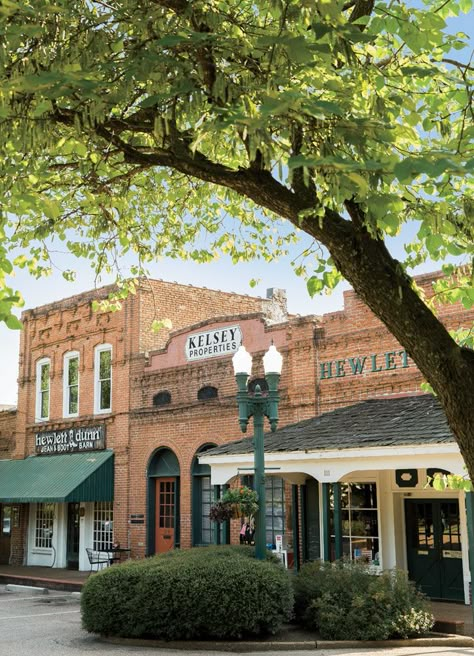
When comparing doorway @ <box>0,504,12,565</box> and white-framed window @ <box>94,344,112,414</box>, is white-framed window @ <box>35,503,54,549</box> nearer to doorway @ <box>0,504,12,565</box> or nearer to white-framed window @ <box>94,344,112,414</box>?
doorway @ <box>0,504,12,565</box>

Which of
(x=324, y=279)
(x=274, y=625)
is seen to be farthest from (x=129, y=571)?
(x=324, y=279)

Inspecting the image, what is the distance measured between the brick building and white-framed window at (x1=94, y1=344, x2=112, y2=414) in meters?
0.06

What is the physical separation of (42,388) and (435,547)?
17464 millimetres

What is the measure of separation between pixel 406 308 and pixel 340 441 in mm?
10537

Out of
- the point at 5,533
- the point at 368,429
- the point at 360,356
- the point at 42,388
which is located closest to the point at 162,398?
the point at 42,388

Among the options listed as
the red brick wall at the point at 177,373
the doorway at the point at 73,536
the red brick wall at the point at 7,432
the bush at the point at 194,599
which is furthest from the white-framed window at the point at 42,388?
the bush at the point at 194,599

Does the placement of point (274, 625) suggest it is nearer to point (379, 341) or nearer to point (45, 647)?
point (45, 647)

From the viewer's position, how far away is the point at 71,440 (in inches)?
1107

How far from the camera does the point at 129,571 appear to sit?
42.1 ft

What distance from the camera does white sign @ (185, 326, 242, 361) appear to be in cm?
2261

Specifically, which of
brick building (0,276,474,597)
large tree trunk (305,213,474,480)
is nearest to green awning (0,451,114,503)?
brick building (0,276,474,597)

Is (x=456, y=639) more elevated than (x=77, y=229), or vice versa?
(x=77, y=229)

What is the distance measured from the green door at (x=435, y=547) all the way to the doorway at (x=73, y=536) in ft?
44.6

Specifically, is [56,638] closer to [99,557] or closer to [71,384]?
[99,557]
